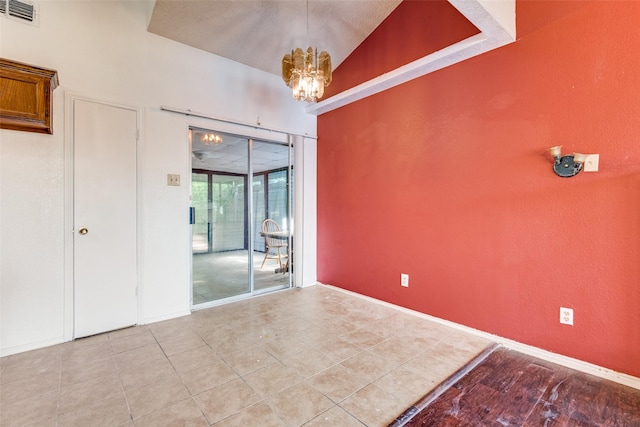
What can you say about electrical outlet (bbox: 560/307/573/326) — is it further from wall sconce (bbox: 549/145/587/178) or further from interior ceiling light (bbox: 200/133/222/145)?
interior ceiling light (bbox: 200/133/222/145)

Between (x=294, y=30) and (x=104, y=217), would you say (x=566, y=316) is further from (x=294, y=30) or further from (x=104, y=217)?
(x=104, y=217)

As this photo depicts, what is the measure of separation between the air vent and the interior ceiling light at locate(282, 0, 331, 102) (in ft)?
6.88

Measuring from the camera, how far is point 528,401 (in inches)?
71.7

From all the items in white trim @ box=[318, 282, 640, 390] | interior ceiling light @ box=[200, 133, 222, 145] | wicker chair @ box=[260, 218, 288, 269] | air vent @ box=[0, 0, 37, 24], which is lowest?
white trim @ box=[318, 282, 640, 390]

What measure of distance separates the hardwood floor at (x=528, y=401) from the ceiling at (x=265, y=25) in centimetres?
369

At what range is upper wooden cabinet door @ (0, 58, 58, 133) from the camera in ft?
7.06

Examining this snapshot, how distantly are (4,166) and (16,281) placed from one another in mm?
937

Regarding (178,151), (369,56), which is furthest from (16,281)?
(369,56)

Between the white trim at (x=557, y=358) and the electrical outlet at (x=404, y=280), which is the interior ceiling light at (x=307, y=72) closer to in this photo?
the electrical outlet at (x=404, y=280)

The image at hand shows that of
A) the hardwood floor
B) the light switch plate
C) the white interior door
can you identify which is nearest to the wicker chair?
the white interior door

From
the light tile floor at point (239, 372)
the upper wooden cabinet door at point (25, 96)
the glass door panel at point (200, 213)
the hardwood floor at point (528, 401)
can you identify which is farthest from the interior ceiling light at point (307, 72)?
the hardwood floor at point (528, 401)

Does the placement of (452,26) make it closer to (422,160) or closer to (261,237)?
(422,160)

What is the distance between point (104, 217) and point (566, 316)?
402cm

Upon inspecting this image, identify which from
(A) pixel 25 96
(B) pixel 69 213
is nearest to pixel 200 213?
(B) pixel 69 213
